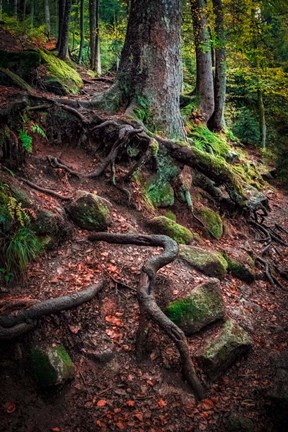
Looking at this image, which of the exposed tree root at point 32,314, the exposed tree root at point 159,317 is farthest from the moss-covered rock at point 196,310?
the exposed tree root at point 32,314

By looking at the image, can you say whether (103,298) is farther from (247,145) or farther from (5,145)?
(247,145)

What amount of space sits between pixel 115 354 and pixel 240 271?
12.5 feet

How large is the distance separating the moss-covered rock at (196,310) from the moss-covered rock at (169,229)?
1587 mm

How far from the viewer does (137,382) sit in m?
4.23

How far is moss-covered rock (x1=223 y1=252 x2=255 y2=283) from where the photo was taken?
7160 mm

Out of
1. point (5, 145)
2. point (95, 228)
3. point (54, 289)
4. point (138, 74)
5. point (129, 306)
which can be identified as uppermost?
point (138, 74)

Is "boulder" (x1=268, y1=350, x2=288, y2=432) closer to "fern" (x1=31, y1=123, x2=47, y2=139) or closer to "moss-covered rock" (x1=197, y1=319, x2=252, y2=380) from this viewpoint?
"moss-covered rock" (x1=197, y1=319, x2=252, y2=380)

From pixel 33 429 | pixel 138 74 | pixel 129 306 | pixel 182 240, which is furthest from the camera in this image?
pixel 138 74

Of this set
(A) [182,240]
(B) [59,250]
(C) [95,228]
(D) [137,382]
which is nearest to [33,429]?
(D) [137,382]

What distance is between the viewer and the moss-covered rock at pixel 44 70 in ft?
26.4

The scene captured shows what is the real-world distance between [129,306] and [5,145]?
3.29 m

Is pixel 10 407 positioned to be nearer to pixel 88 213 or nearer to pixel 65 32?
pixel 88 213

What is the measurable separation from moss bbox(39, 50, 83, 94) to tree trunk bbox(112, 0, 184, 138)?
203 cm

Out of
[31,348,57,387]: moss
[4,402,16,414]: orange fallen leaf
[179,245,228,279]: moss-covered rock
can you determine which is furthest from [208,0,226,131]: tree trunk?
[4,402,16,414]: orange fallen leaf
